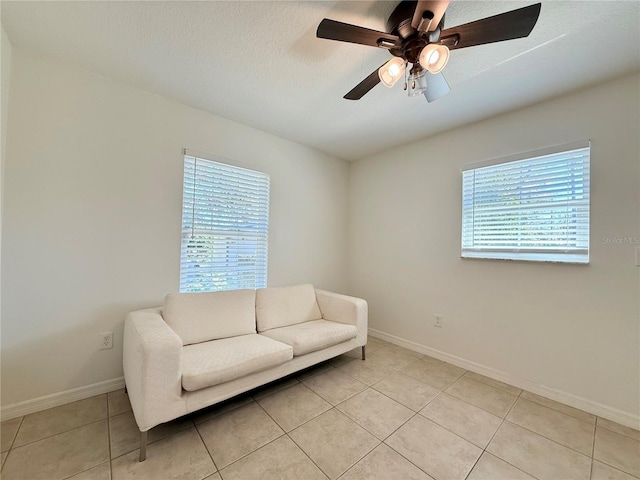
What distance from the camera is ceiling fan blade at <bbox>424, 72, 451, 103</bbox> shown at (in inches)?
60.4

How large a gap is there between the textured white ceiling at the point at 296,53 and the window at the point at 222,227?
66cm

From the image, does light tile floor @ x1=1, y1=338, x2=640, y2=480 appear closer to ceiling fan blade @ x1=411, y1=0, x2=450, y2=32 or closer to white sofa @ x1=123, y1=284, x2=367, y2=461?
white sofa @ x1=123, y1=284, x2=367, y2=461

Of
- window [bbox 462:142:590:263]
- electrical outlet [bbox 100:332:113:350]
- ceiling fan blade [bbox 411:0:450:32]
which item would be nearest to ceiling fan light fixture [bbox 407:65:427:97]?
ceiling fan blade [bbox 411:0:450:32]

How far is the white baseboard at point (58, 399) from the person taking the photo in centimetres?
167

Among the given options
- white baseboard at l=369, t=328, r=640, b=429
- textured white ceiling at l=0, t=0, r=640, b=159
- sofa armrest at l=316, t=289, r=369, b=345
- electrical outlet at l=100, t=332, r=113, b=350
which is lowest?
white baseboard at l=369, t=328, r=640, b=429

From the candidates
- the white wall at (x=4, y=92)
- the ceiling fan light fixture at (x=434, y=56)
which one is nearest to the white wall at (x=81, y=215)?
the white wall at (x=4, y=92)

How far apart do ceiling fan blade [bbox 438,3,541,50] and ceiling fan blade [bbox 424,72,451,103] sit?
0.23 meters

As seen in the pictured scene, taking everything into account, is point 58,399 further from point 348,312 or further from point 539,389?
point 539,389

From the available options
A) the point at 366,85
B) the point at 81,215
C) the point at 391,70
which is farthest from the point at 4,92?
the point at 391,70

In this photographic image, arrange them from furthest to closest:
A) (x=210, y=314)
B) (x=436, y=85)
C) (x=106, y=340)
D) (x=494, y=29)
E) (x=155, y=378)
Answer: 1. (x=210, y=314)
2. (x=106, y=340)
3. (x=436, y=85)
4. (x=155, y=378)
5. (x=494, y=29)

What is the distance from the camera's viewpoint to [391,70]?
141cm

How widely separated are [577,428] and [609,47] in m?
2.45

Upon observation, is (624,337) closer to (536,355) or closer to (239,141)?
(536,355)

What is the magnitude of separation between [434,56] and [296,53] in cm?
89
